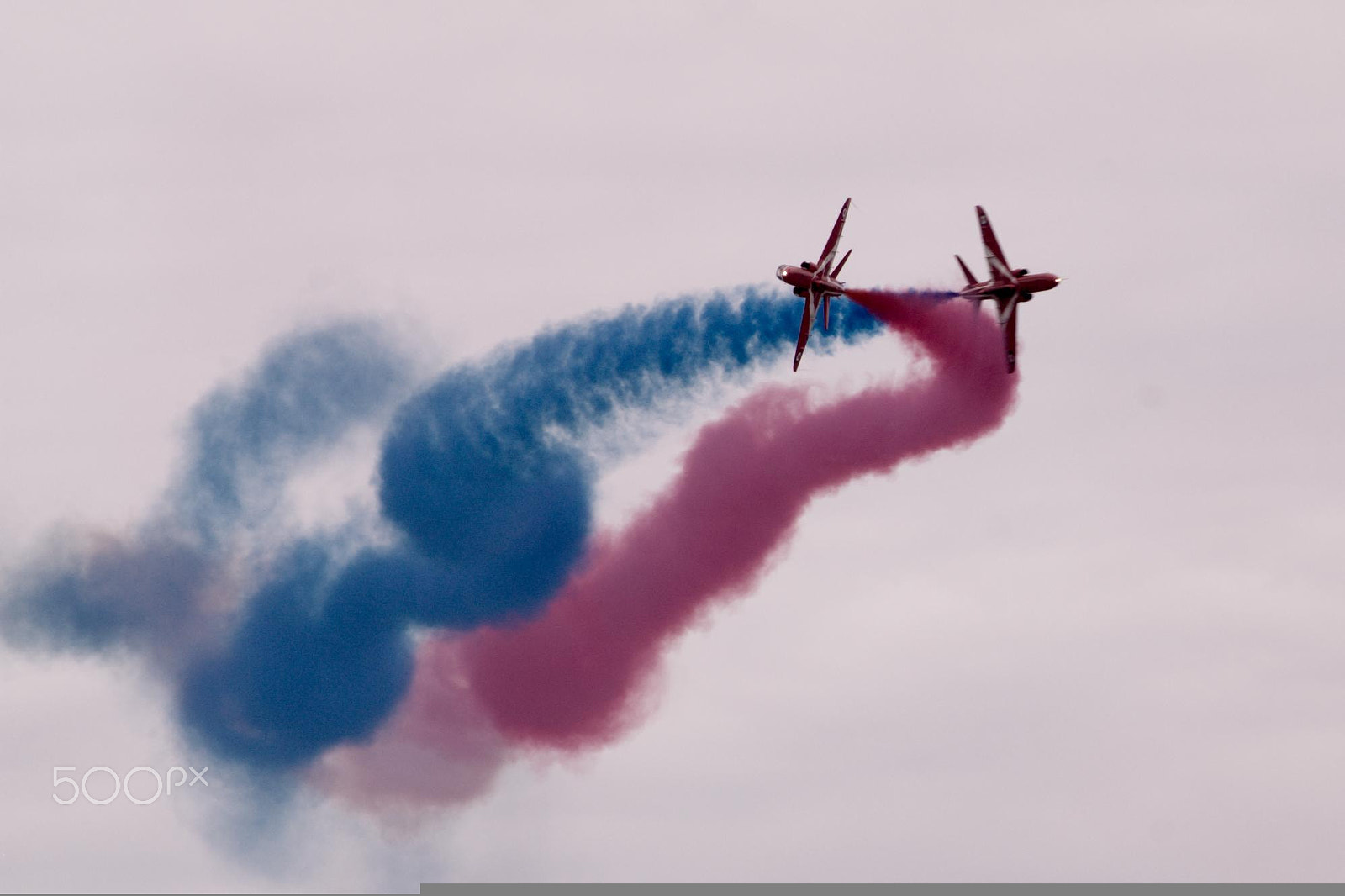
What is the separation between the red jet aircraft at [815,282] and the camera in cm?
8581

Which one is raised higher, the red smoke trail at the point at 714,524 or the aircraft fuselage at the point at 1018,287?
the aircraft fuselage at the point at 1018,287

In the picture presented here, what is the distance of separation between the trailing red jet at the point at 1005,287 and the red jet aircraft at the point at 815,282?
4390 mm

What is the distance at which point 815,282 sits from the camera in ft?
282

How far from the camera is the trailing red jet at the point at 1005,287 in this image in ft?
281

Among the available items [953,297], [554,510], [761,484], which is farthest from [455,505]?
[953,297]

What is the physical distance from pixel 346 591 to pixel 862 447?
66.6 feet

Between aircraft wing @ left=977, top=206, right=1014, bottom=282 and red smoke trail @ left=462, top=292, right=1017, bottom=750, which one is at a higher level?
aircraft wing @ left=977, top=206, right=1014, bottom=282

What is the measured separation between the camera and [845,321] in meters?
88.4

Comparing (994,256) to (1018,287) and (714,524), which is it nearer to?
(1018,287)

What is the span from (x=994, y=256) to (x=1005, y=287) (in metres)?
1.15

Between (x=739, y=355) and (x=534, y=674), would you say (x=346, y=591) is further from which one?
(x=739, y=355)

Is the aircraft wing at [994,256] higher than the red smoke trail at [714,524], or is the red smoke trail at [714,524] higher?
the aircraft wing at [994,256]

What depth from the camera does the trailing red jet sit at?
85625 mm

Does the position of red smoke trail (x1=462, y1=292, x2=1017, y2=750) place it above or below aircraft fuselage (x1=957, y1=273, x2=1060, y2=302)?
below
